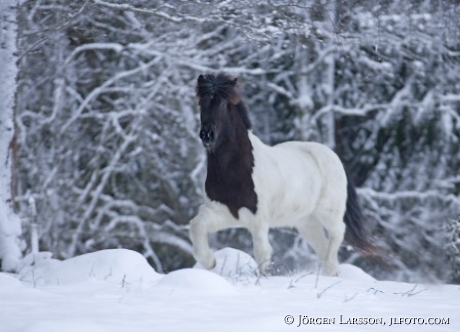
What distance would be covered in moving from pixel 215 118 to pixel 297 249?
7.86 meters

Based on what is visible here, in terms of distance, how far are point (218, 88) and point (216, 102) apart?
0.46ft

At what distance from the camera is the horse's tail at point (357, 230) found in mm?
10281

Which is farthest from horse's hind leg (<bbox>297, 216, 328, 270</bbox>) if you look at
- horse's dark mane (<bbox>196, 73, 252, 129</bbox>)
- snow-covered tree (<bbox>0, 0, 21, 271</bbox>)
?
snow-covered tree (<bbox>0, 0, 21, 271</bbox>)

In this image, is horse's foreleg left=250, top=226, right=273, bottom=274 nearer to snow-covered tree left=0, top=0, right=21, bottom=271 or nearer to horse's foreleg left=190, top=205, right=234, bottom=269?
horse's foreleg left=190, top=205, right=234, bottom=269

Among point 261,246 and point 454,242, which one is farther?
point 454,242

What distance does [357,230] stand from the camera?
10.3 meters

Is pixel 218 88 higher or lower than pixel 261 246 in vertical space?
higher

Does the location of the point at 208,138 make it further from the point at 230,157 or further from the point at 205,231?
the point at 205,231

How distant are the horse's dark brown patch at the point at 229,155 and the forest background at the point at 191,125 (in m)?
4.50

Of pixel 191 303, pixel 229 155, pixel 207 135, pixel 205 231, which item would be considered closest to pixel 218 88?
pixel 207 135

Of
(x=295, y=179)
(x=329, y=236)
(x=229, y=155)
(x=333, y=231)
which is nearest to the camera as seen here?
(x=229, y=155)

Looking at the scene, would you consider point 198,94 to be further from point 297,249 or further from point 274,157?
point 297,249

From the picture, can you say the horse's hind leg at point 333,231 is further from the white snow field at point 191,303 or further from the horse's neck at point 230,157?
the white snow field at point 191,303

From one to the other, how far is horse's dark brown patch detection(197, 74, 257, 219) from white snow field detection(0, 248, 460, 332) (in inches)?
58.4
